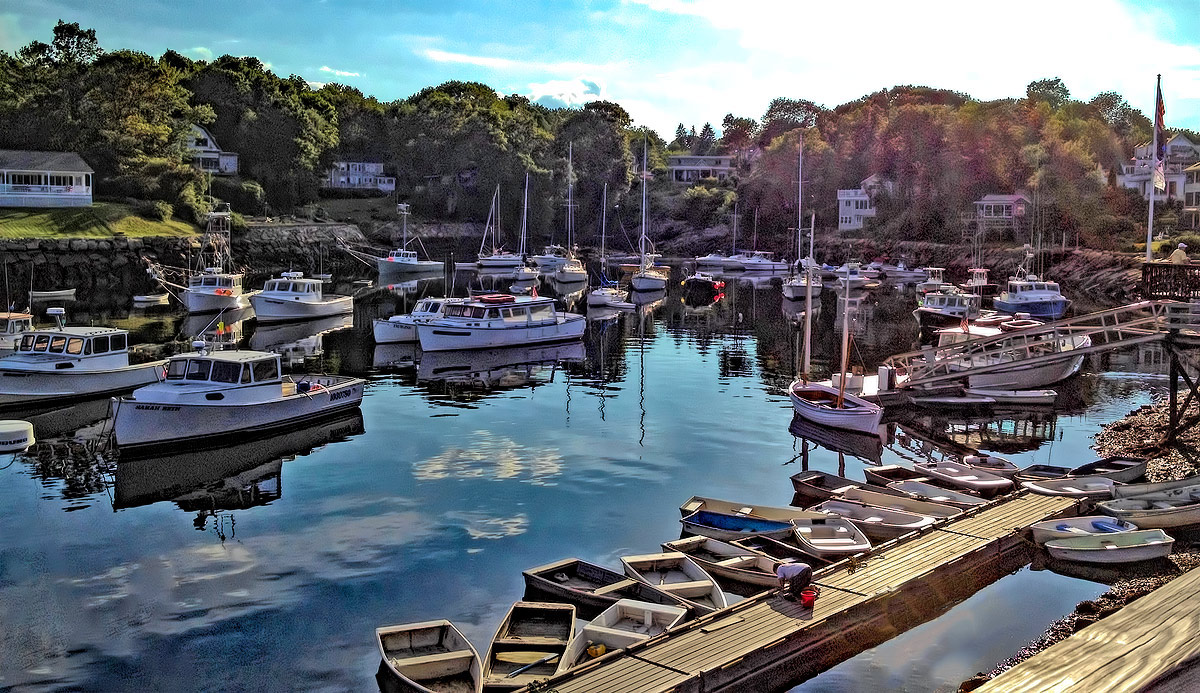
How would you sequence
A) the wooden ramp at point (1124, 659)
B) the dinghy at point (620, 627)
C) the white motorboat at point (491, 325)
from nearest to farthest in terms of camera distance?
the wooden ramp at point (1124, 659) < the dinghy at point (620, 627) < the white motorboat at point (491, 325)

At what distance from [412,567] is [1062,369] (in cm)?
3443

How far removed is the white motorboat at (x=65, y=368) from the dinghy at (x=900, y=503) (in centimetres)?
2951

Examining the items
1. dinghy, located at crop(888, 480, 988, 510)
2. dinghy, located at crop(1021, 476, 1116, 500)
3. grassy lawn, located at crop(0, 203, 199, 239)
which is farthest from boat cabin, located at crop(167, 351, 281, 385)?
grassy lawn, located at crop(0, 203, 199, 239)

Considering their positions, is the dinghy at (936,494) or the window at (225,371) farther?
the window at (225,371)

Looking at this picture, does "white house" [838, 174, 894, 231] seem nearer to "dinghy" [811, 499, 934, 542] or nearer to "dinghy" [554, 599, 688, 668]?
"dinghy" [811, 499, 934, 542]

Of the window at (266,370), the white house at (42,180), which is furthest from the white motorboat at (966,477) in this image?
the white house at (42,180)

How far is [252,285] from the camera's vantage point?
3944 inches

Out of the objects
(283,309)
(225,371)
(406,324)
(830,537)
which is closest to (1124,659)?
(830,537)

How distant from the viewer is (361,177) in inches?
6486

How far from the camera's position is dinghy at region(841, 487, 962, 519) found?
2600cm

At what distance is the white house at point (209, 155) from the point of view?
135 metres

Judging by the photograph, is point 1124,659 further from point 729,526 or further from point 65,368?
point 65,368

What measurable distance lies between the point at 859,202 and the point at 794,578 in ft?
492

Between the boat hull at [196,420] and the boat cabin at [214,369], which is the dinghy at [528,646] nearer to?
the boat hull at [196,420]
